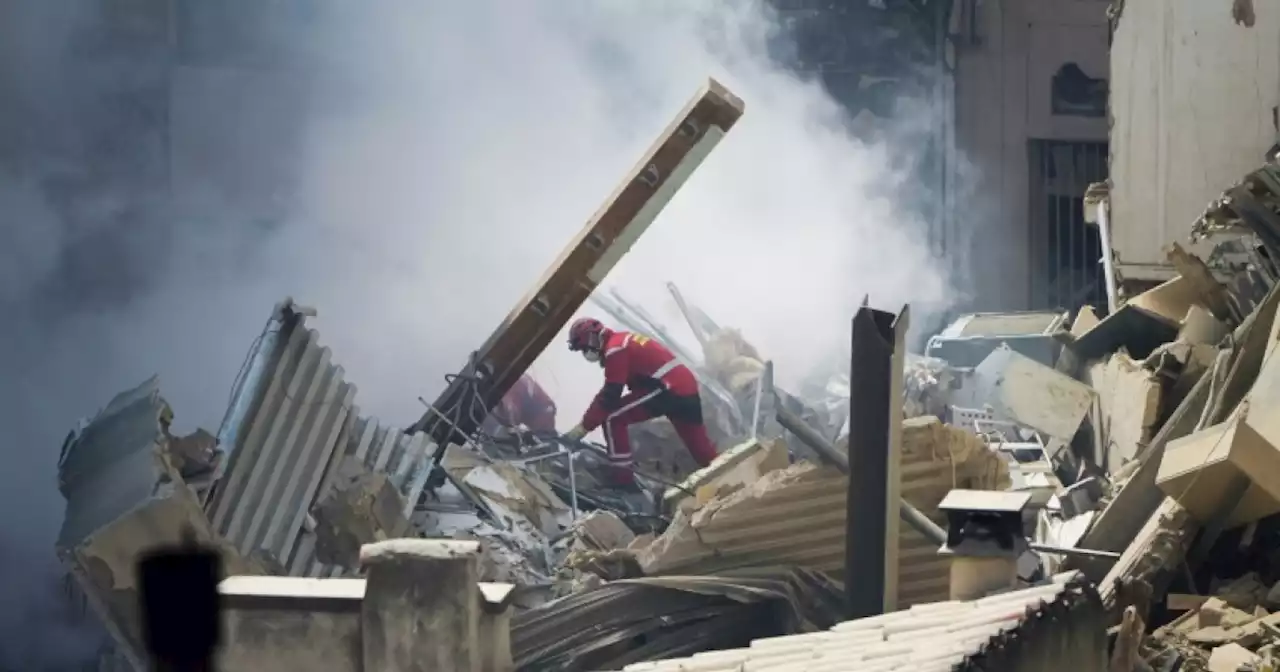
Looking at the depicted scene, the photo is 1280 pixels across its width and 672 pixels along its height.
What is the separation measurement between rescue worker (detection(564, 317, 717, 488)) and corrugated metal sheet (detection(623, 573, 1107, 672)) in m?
4.47

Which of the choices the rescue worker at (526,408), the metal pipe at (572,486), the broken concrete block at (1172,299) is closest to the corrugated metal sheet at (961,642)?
the metal pipe at (572,486)

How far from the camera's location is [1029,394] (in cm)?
901

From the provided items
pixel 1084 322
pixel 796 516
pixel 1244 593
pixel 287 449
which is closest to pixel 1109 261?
pixel 1084 322

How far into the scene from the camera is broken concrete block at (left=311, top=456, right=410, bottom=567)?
6.54m

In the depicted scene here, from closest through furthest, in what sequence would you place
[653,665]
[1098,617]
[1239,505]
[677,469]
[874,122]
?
[653,665] → [1098,617] → [1239,505] → [677,469] → [874,122]

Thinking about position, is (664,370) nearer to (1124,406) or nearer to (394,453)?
(394,453)

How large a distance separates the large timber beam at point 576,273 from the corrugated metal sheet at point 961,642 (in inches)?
189

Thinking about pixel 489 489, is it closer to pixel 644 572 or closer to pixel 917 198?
pixel 644 572

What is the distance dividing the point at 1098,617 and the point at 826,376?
834cm

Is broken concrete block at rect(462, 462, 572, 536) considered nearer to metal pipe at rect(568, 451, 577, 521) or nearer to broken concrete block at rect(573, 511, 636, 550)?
metal pipe at rect(568, 451, 577, 521)

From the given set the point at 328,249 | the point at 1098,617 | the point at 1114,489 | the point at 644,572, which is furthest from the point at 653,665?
the point at 328,249

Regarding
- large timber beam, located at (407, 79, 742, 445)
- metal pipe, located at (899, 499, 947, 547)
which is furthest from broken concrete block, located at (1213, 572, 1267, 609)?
large timber beam, located at (407, 79, 742, 445)

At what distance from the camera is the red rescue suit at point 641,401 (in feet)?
27.4

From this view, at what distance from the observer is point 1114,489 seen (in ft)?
22.6
